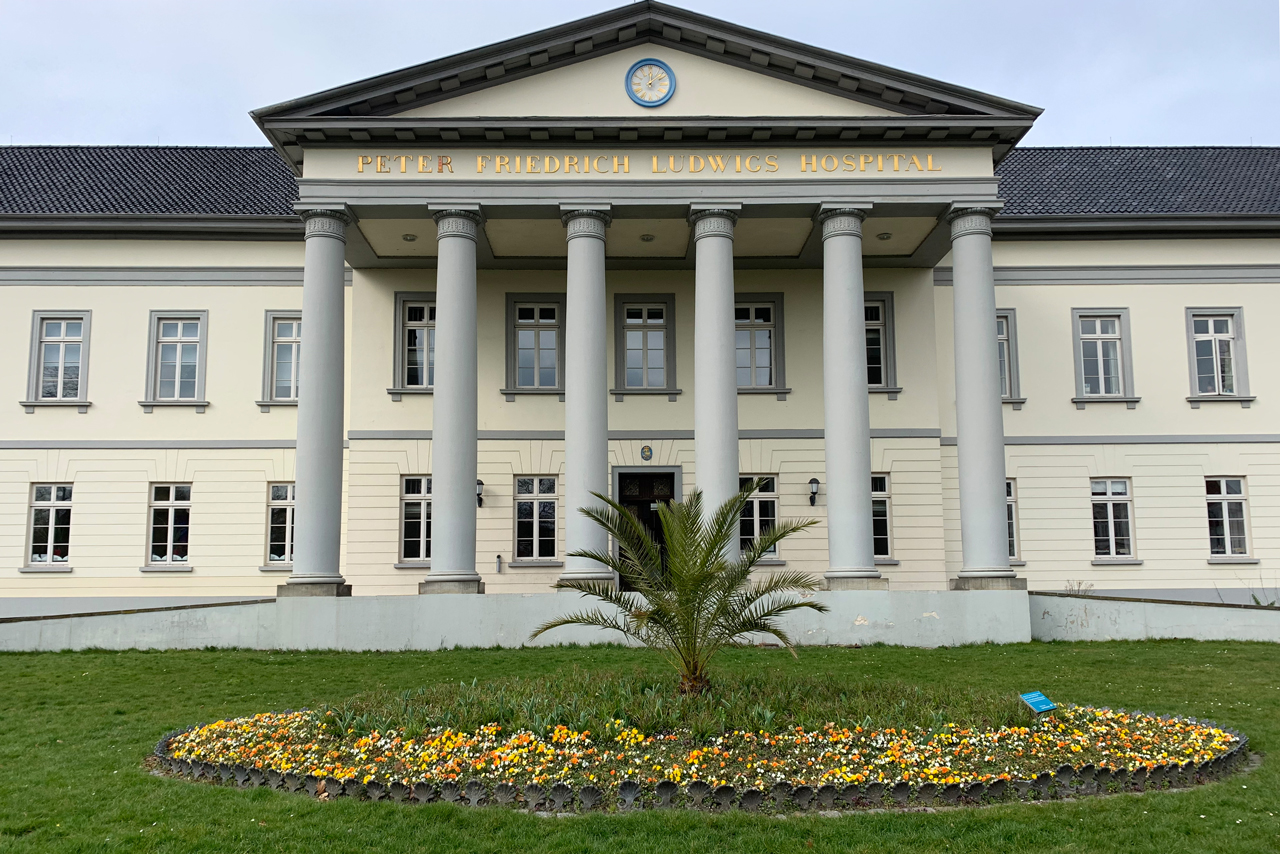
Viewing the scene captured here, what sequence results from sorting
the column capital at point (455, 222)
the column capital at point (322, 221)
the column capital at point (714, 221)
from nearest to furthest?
the column capital at point (322, 221) < the column capital at point (455, 222) < the column capital at point (714, 221)

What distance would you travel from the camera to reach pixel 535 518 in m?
22.6

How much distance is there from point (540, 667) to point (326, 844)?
7857mm

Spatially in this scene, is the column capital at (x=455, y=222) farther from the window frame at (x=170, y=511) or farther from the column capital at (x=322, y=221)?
the window frame at (x=170, y=511)

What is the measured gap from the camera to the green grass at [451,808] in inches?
270

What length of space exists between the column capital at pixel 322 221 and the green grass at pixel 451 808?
7879 millimetres

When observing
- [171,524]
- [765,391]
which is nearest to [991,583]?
[765,391]

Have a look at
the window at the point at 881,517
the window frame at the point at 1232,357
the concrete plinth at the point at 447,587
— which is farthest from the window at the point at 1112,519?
the concrete plinth at the point at 447,587

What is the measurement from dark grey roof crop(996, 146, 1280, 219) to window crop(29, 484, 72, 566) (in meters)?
21.1

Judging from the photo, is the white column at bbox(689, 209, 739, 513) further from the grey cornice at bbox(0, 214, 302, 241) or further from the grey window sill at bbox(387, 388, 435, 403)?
the grey cornice at bbox(0, 214, 302, 241)

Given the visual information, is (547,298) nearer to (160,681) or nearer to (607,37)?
(607,37)

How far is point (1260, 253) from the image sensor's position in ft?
79.9

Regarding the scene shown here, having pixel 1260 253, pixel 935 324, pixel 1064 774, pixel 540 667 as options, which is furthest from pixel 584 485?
pixel 1260 253

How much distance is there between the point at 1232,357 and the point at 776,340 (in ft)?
33.6

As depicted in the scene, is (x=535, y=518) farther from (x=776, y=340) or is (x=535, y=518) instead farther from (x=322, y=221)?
(x=322, y=221)
